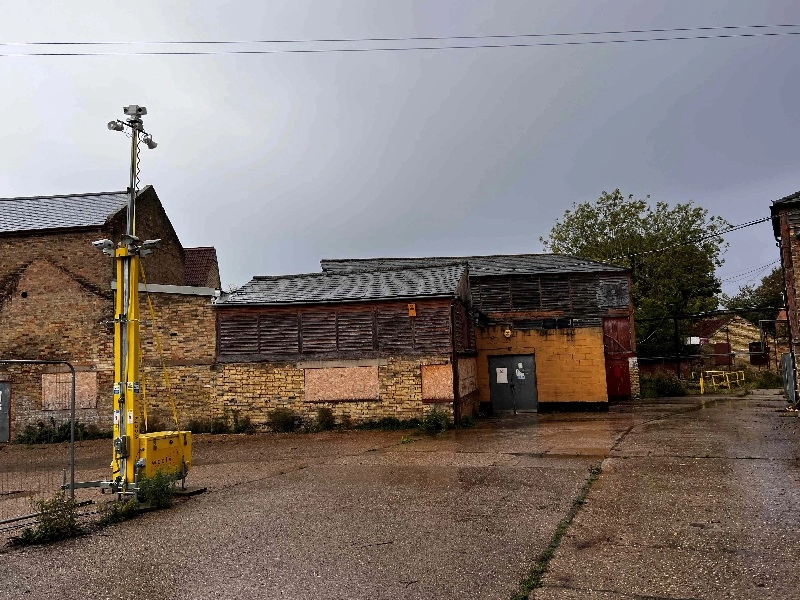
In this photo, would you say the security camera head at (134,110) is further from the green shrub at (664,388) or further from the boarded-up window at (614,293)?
the green shrub at (664,388)

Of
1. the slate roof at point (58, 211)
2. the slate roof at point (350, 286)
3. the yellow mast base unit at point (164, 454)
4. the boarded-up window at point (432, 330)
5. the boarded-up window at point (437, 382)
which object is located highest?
the slate roof at point (58, 211)

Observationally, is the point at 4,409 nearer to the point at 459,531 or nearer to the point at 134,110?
the point at 134,110

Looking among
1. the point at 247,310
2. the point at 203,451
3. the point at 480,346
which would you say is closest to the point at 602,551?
the point at 203,451

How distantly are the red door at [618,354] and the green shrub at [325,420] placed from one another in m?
14.7

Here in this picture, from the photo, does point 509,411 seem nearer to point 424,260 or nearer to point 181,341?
point 181,341

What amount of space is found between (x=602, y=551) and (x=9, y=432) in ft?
59.7

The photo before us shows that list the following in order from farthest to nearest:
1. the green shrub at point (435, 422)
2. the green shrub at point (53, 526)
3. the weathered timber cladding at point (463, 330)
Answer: the weathered timber cladding at point (463, 330), the green shrub at point (435, 422), the green shrub at point (53, 526)

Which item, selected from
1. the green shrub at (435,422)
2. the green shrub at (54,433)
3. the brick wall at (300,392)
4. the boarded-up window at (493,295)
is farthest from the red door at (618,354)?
the green shrub at (54,433)

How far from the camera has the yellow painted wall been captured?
2030 cm

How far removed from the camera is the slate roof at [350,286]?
17.1 metres

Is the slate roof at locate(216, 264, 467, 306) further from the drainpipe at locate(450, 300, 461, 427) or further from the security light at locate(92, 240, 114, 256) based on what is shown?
the security light at locate(92, 240, 114, 256)

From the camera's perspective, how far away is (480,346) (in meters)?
20.7

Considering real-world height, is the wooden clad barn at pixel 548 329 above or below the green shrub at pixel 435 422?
above

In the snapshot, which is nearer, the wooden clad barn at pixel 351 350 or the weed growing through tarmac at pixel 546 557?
the weed growing through tarmac at pixel 546 557
